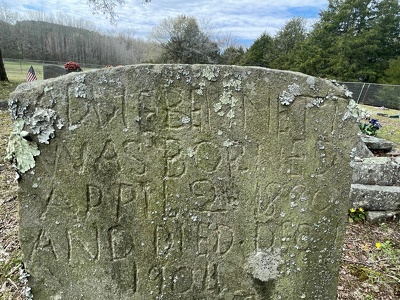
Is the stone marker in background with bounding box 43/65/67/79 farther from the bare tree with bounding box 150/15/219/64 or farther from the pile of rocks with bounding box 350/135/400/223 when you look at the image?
the bare tree with bounding box 150/15/219/64

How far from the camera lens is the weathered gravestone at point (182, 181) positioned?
166 centimetres

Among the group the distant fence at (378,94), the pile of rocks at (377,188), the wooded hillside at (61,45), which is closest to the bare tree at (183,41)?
the wooded hillside at (61,45)

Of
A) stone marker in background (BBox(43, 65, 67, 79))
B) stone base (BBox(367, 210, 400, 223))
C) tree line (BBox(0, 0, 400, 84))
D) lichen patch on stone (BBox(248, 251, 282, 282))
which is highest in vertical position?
tree line (BBox(0, 0, 400, 84))

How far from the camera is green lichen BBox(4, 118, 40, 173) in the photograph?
64.1 inches

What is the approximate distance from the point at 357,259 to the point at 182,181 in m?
2.14

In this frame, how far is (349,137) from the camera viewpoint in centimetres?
185

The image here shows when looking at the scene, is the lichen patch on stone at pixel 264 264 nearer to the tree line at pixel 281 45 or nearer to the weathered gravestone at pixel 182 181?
the weathered gravestone at pixel 182 181

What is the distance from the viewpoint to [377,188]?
3.47 metres

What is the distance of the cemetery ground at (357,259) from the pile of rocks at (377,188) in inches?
5.8

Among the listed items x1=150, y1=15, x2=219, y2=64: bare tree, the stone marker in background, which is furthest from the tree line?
the stone marker in background

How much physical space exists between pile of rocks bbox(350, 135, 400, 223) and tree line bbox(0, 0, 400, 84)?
20.1 metres

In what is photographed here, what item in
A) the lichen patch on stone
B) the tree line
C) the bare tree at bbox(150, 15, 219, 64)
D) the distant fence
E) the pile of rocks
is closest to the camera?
the lichen patch on stone

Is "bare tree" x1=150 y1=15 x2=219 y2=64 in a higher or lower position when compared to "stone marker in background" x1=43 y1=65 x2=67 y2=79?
higher

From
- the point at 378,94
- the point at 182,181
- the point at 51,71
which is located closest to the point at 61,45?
the point at 51,71
